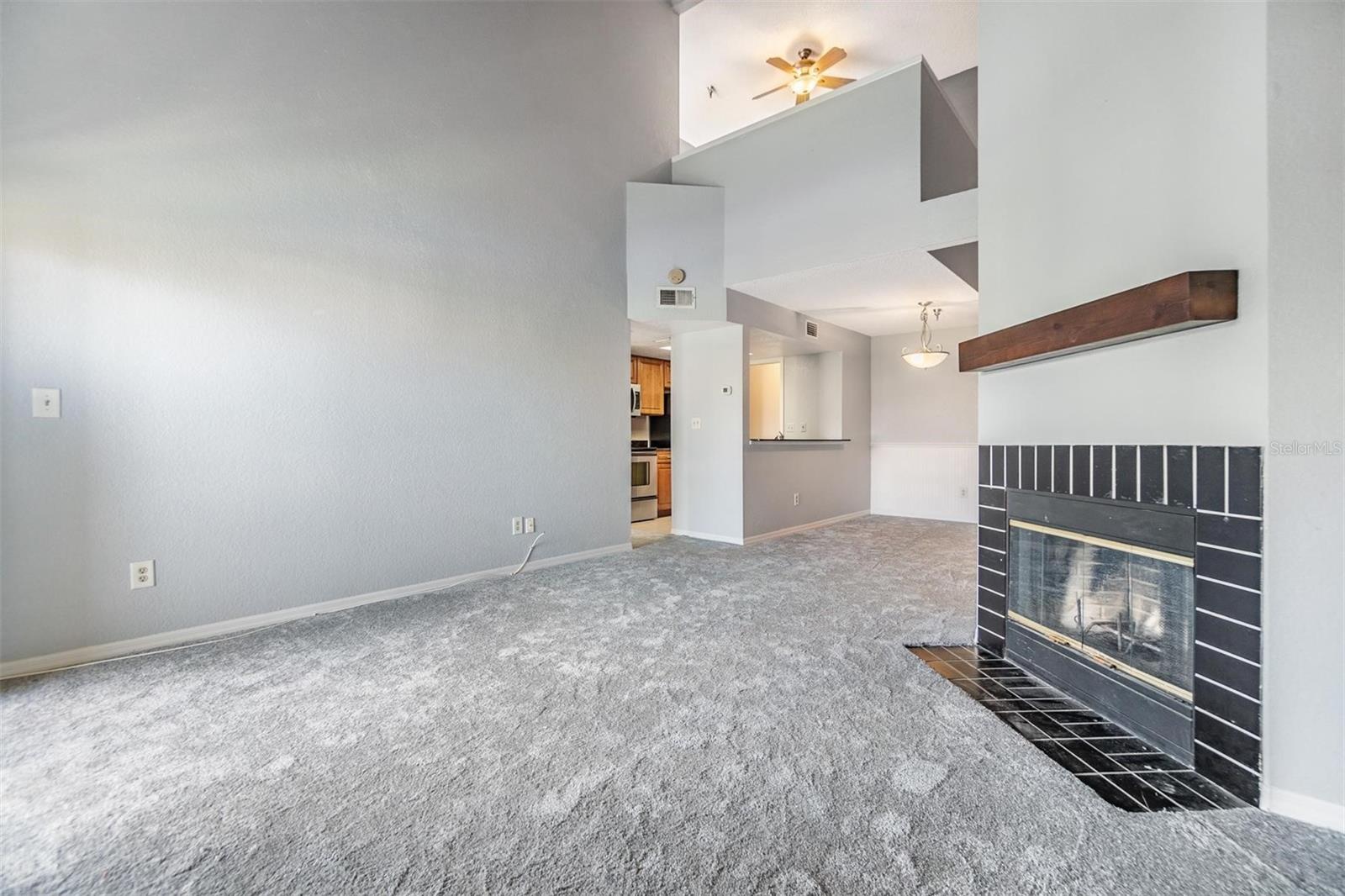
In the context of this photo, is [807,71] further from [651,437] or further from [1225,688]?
[1225,688]

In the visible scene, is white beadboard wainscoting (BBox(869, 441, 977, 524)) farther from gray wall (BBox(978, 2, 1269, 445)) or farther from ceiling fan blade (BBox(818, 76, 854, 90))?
gray wall (BBox(978, 2, 1269, 445))

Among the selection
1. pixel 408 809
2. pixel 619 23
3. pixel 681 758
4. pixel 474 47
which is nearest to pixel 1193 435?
pixel 681 758

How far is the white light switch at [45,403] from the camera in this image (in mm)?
2211

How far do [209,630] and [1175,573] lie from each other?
149 inches

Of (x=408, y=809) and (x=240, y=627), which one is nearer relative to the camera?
(x=408, y=809)

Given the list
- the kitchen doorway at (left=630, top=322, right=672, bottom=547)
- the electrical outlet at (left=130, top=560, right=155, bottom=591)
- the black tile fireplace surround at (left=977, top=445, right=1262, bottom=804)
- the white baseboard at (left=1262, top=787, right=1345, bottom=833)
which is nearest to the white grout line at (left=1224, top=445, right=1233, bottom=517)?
the black tile fireplace surround at (left=977, top=445, right=1262, bottom=804)

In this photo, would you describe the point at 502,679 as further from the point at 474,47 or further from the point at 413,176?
the point at 474,47

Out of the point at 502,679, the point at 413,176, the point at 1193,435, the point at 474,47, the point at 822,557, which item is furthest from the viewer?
the point at 822,557

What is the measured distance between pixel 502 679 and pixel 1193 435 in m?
2.31

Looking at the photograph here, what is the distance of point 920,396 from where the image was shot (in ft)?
21.2

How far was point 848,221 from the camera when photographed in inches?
149

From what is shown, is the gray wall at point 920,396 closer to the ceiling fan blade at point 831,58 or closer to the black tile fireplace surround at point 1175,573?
the ceiling fan blade at point 831,58

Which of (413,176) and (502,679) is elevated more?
(413,176)

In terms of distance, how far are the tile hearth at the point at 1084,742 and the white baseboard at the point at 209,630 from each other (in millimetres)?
2774
